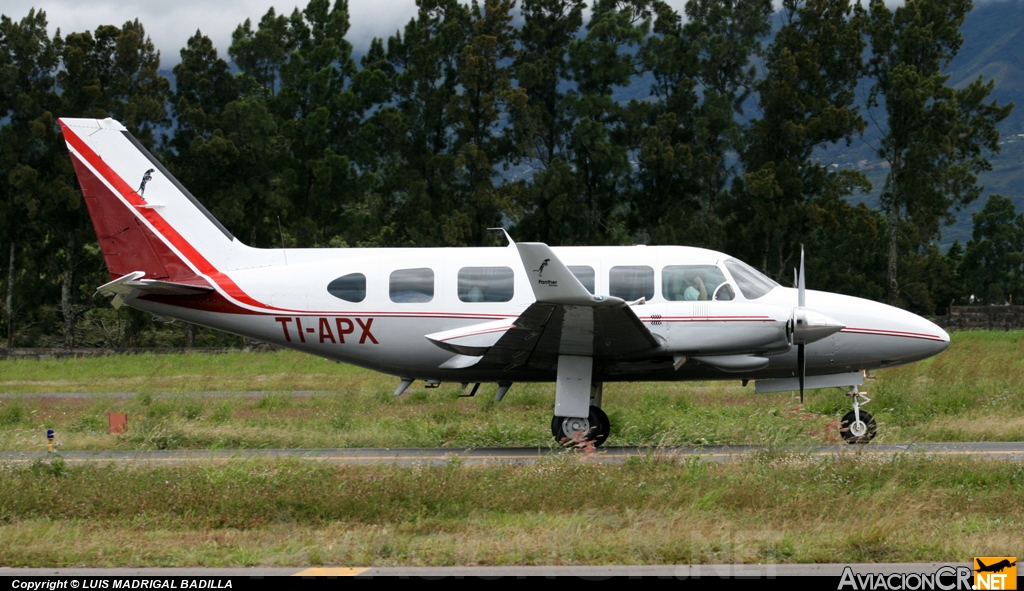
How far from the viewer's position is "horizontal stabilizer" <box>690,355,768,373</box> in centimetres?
1453

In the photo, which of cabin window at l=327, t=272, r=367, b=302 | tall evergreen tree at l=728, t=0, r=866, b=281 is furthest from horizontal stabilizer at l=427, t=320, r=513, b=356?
tall evergreen tree at l=728, t=0, r=866, b=281

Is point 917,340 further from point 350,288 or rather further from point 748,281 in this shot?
point 350,288

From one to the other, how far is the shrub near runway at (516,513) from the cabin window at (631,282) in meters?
3.64

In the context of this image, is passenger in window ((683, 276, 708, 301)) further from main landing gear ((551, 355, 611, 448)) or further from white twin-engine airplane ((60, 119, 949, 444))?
main landing gear ((551, 355, 611, 448))

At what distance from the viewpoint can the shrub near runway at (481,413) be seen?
50.9 feet

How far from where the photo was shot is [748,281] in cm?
1498

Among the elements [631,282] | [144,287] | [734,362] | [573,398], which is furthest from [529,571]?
[144,287]

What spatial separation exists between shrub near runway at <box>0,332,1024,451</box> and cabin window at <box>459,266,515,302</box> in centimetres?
217

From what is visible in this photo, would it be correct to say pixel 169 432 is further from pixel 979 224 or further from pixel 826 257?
pixel 979 224

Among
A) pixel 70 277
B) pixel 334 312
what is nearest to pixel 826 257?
pixel 70 277

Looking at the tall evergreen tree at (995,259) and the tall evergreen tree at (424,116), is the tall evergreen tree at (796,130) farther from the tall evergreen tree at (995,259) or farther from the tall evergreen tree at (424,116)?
the tall evergreen tree at (995,259)

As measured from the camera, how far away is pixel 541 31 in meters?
41.5

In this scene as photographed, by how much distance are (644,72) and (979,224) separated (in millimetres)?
49534

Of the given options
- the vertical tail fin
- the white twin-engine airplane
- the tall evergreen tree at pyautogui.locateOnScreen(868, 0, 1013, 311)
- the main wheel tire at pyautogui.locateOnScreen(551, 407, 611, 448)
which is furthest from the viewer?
the tall evergreen tree at pyautogui.locateOnScreen(868, 0, 1013, 311)
